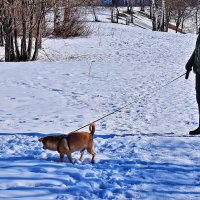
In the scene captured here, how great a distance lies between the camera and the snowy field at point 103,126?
3.92 meters

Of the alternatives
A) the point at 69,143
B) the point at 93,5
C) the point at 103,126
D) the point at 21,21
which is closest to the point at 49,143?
the point at 69,143

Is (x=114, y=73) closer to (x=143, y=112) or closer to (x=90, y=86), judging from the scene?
(x=90, y=86)

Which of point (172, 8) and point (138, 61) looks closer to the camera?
point (138, 61)

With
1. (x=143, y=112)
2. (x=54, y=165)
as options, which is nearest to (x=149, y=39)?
(x=143, y=112)

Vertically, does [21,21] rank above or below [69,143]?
above

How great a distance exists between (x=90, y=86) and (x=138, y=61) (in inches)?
195

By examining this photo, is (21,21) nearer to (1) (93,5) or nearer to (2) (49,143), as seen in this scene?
(2) (49,143)

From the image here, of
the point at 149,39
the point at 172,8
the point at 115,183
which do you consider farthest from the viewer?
the point at 172,8

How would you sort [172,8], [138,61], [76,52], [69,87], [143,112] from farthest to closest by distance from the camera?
[172,8] → [76,52] → [138,61] → [69,87] → [143,112]

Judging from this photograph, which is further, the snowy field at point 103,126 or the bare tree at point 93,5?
the bare tree at point 93,5

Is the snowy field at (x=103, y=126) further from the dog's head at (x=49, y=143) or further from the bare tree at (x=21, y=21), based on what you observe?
the bare tree at (x=21, y=21)

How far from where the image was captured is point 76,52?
1777 centimetres

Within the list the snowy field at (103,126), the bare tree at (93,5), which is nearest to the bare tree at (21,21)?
the snowy field at (103,126)

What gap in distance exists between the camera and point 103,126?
6855 mm
